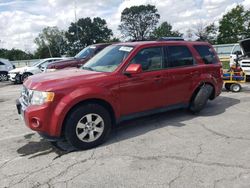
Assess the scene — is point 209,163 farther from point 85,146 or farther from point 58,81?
point 58,81

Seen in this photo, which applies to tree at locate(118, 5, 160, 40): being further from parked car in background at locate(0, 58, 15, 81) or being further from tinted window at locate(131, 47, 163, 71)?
tinted window at locate(131, 47, 163, 71)

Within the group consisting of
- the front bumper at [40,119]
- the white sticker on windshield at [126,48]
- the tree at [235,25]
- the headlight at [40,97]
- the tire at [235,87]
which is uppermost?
the tree at [235,25]

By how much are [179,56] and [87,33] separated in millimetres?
Result: 75517

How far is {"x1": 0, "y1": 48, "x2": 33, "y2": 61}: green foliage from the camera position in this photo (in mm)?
75688

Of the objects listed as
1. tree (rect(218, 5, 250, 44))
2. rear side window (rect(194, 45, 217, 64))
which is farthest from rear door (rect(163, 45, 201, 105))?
tree (rect(218, 5, 250, 44))

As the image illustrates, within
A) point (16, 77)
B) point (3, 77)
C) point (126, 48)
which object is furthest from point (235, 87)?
point (3, 77)

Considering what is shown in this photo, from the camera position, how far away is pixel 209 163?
3.93 meters

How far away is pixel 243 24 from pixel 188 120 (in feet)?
186

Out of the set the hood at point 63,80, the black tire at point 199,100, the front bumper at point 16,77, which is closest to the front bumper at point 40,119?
the hood at point 63,80

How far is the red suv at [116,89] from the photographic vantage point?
435cm

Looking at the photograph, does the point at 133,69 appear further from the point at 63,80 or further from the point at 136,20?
the point at 136,20

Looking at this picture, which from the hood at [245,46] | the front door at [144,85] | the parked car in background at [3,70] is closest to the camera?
the front door at [144,85]

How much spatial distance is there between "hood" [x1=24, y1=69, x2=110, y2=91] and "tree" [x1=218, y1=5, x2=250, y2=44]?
56.0m

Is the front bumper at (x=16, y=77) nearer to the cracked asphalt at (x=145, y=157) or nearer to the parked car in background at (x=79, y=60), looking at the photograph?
the parked car in background at (x=79, y=60)
